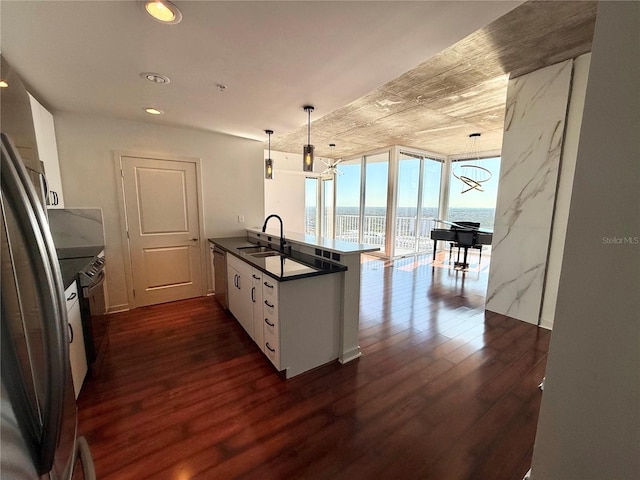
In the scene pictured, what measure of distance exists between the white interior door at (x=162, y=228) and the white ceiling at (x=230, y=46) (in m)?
0.98

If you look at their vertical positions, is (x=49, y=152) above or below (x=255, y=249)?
above

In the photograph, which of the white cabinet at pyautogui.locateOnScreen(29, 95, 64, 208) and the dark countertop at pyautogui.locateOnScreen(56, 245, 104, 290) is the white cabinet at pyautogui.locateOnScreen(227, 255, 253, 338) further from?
the white cabinet at pyautogui.locateOnScreen(29, 95, 64, 208)

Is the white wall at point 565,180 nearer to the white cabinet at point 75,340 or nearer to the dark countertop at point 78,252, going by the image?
the white cabinet at point 75,340

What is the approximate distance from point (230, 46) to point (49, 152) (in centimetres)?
235

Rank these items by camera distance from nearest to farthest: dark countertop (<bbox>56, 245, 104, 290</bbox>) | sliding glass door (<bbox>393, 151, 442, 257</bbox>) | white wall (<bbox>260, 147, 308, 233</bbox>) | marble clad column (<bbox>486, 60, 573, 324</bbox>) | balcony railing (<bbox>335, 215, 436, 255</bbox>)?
dark countertop (<bbox>56, 245, 104, 290</bbox>), marble clad column (<bbox>486, 60, 573, 324</bbox>), sliding glass door (<bbox>393, 151, 442, 257</bbox>), balcony railing (<bbox>335, 215, 436, 255</bbox>), white wall (<bbox>260, 147, 308, 233</bbox>)

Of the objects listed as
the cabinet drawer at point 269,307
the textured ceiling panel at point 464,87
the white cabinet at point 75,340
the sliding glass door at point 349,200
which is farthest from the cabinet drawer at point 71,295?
the sliding glass door at point 349,200

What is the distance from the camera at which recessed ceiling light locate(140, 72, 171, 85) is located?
211 centimetres

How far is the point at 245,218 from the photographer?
14.0 feet

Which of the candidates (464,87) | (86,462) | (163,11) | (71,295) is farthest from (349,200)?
(86,462)

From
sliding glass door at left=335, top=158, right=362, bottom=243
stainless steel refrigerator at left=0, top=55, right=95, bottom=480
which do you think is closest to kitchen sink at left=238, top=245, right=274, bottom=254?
stainless steel refrigerator at left=0, top=55, right=95, bottom=480

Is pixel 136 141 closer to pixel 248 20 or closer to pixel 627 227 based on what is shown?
pixel 248 20

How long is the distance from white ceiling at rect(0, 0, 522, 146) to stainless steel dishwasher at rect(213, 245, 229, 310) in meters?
1.73

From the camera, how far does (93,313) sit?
2.04 metres

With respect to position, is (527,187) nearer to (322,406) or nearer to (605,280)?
(605,280)
